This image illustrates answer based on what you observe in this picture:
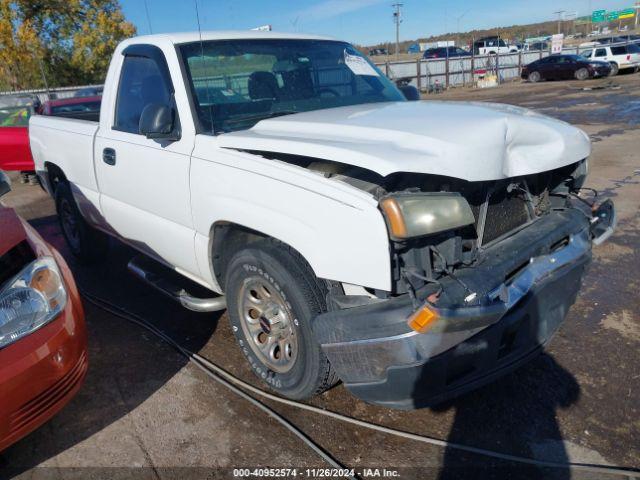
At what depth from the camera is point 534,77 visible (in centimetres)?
3080

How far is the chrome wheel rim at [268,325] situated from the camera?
2.91 meters

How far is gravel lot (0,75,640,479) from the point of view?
2.64 meters

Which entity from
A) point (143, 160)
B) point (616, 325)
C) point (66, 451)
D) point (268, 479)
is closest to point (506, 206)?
point (616, 325)

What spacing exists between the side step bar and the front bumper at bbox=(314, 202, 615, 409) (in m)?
1.21

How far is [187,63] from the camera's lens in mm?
3408

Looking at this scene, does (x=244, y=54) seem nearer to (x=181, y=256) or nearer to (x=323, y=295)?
(x=181, y=256)

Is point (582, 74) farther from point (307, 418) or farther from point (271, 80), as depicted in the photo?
point (307, 418)

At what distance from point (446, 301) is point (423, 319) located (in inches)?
5.5

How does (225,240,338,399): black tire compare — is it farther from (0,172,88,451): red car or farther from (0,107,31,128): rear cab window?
(0,107,31,128): rear cab window

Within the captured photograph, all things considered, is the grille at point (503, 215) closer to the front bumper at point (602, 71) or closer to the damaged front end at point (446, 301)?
the damaged front end at point (446, 301)

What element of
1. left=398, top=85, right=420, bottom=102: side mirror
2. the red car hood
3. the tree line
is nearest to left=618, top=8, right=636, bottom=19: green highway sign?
the tree line

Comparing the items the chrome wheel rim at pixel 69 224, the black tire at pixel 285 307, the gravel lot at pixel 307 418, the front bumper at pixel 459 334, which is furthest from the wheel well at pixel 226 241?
the chrome wheel rim at pixel 69 224

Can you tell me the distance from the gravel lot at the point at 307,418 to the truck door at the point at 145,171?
28.0 inches

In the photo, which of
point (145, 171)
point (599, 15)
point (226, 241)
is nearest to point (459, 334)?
point (226, 241)
